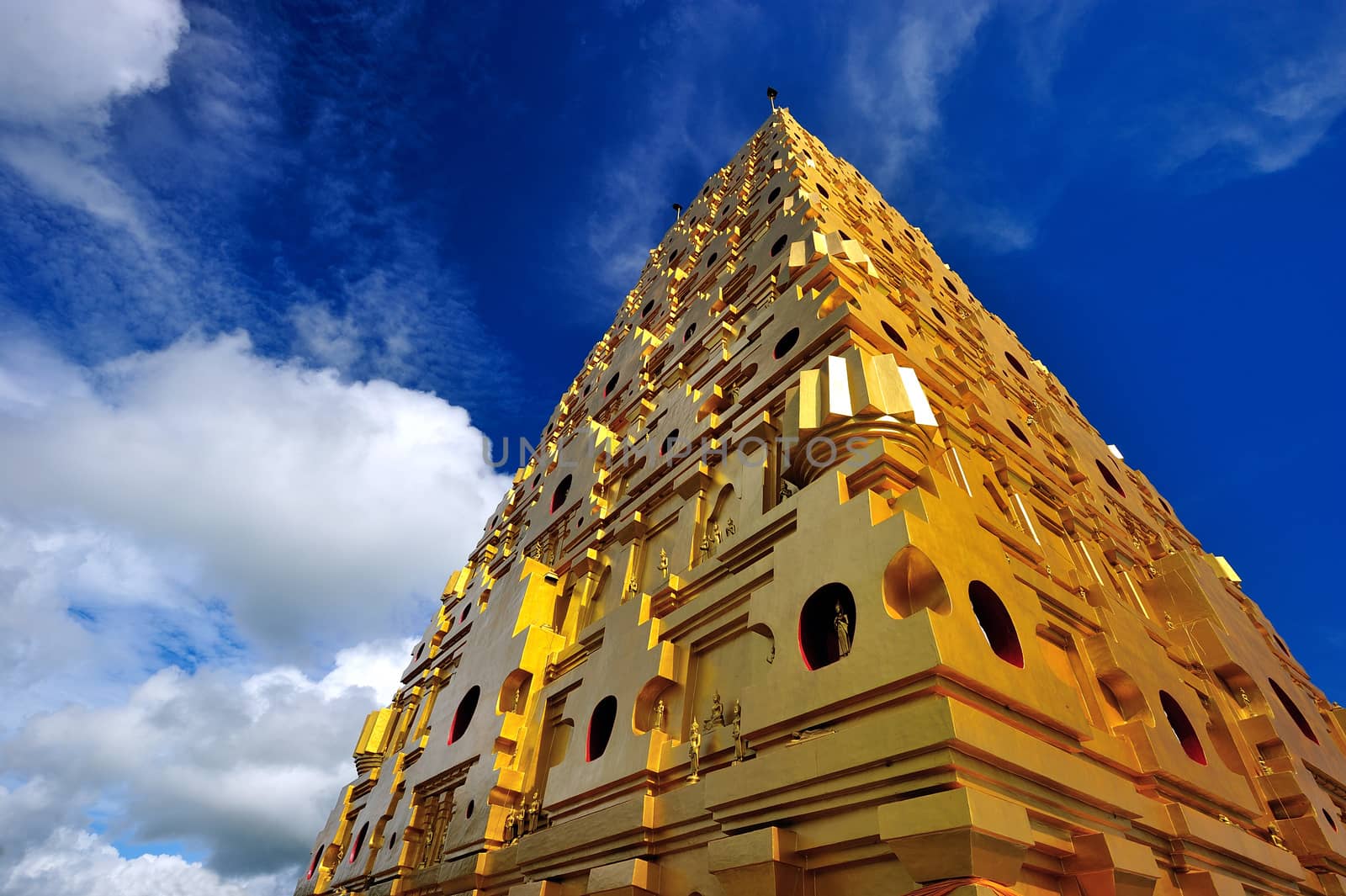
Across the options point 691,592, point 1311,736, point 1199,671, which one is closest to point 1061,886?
point 691,592

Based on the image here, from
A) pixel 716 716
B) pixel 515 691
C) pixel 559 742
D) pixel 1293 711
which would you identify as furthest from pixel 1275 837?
pixel 515 691

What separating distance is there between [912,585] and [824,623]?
2.74 feet

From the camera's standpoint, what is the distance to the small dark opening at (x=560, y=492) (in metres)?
13.7

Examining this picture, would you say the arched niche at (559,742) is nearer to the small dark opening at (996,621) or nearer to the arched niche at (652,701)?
the arched niche at (652,701)

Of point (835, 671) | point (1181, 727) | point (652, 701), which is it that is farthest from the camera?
point (1181, 727)

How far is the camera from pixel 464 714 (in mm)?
10266

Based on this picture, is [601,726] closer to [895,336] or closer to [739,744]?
[739,744]

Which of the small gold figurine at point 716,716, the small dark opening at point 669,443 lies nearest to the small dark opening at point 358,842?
the small dark opening at point 669,443

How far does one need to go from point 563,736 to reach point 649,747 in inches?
98.8

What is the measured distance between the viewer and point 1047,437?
14.0 m

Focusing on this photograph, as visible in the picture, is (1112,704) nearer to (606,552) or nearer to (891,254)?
(606,552)

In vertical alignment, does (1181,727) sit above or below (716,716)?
above

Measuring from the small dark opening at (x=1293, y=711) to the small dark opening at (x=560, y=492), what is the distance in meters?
11.7

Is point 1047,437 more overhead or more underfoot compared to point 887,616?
more overhead
